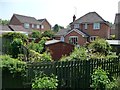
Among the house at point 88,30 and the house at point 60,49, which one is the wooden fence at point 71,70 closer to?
the house at point 60,49

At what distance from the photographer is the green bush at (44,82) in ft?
23.8

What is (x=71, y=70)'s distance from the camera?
8.56 meters

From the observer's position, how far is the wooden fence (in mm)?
7798

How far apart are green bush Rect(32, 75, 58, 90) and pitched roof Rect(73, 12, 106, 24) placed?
107 ft

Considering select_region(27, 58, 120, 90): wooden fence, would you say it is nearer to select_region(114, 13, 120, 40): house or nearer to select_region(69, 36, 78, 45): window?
select_region(114, 13, 120, 40): house

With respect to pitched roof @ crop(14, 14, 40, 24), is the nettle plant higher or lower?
lower

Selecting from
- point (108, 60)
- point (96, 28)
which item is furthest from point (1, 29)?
point (108, 60)

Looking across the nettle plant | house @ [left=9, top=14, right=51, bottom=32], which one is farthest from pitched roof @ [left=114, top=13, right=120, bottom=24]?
the nettle plant

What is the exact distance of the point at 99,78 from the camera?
8.40 m

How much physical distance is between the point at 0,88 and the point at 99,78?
3.96m

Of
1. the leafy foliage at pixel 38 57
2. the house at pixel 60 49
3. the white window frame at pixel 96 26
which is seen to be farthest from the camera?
the white window frame at pixel 96 26

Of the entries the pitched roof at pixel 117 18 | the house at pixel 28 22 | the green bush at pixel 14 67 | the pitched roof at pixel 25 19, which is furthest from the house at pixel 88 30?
Answer: the green bush at pixel 14 67

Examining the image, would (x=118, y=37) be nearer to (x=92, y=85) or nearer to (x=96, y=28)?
(x=96, y=28)

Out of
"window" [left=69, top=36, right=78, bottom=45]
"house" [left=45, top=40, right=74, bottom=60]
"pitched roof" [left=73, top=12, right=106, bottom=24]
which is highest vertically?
"pitched roof" [left=73, top=12, right=106, bottom=24]
